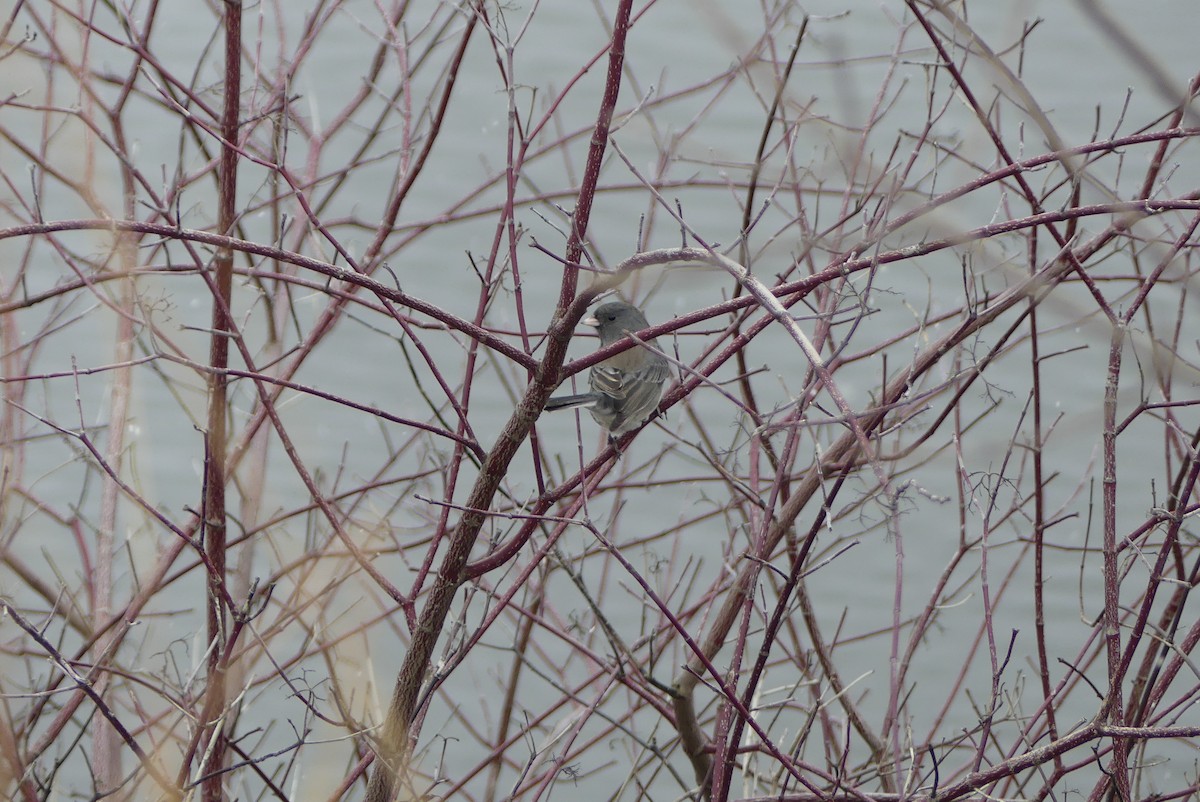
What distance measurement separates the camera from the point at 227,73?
1798mm

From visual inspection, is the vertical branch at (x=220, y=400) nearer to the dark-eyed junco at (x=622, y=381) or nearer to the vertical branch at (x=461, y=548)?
the vertical branch at (x=461, y=548)

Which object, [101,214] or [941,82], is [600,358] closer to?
[101,214]

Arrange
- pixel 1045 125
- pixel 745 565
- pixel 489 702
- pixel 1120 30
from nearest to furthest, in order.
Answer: pixel 1120 30, pixel 1045 125, pixel 745 565, pixel 489 702

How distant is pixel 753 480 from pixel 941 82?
8.70ft

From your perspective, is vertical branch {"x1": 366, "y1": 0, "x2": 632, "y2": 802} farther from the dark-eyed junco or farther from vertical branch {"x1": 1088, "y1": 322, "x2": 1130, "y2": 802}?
the dark-eyed junco

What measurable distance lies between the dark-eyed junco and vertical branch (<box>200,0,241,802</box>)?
95cm

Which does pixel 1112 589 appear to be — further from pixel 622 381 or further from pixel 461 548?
pixel 622 381

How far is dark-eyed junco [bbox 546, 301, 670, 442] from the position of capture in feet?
9.82

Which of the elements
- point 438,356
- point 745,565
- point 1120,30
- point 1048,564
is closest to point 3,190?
point 438,356

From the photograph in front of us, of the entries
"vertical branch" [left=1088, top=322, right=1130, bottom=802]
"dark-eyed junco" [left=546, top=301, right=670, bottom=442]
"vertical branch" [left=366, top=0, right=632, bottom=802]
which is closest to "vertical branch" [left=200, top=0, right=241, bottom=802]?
"vertical branch" [left=366, top=0, right=632, bottom=802]

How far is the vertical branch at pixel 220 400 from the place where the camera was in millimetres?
1756

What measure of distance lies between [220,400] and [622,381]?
4.61ft

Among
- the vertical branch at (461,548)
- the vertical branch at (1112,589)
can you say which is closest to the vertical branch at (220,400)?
the vertical branch at (461,548)

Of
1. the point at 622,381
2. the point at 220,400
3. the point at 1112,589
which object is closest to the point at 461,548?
the point at 220,400
